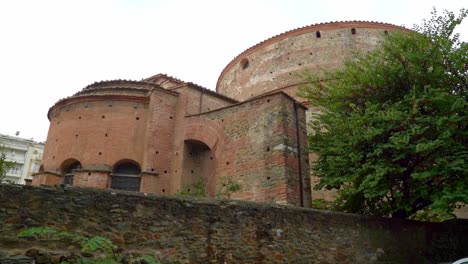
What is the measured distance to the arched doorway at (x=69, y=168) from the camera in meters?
14.4

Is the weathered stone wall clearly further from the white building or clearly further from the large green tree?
the white building

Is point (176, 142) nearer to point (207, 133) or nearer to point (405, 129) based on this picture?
point (207, 133)

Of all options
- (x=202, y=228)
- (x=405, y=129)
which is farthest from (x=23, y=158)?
(x=405, y=129)

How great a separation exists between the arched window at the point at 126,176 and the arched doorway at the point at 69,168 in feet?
5.53

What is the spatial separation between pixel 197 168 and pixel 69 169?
18.3ft

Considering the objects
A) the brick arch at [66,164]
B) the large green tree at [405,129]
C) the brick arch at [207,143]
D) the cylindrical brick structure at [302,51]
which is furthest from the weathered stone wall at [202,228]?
the cylindrical brick structure at [302,51]

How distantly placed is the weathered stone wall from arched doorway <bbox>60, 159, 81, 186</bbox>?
1012 centimetres

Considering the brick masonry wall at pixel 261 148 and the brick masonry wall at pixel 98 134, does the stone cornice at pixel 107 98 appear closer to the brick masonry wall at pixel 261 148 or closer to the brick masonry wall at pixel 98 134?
the brick masonry wall at pixel 98 134

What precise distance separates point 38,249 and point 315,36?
18.3 metres

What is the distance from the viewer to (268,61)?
2048cm

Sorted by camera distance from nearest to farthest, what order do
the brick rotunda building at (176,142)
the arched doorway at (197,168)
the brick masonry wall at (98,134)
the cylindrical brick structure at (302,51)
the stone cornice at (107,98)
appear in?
the brick rotunda building at (176,142)
the arched doorway at (197,168)
the brick masonry wall at (98,134)
the stone cornice at (107,98)
the cylindrical brick structure at (302,51)

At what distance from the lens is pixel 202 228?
Answer: 5930 mm

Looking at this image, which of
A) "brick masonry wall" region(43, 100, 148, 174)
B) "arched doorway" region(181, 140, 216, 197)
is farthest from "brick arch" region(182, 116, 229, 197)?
"brick masonry wall" region(43, 100, 148, 174)

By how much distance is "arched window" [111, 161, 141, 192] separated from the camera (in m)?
13.8
